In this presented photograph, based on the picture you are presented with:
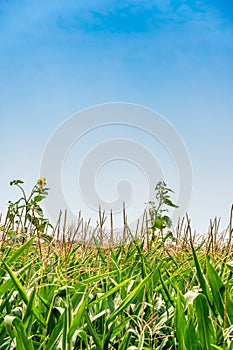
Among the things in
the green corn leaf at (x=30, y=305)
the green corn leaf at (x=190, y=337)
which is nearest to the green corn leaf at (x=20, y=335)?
the green corn leaf at (x=30, y=305)

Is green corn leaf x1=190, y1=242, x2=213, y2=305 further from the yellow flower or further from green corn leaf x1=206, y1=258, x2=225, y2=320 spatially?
the yellow flower

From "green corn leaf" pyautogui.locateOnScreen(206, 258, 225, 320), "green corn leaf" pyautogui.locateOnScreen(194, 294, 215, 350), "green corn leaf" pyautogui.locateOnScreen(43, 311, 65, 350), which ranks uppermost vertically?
"green corn leaf" pyautogui.locateOnScreen(206, 258, 225, 320)

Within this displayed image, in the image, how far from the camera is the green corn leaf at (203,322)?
1.30 meters

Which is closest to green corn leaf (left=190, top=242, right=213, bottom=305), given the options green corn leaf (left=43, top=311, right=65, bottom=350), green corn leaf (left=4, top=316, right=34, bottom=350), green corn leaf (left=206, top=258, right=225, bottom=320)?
green corn leaf (left=206, top=258, right=225, bottom=320)

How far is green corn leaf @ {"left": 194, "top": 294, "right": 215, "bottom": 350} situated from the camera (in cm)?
130

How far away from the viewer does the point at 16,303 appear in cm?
169

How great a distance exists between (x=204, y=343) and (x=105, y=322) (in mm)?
342

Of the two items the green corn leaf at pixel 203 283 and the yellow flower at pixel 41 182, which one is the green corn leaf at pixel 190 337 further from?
the yellow flower at pixel 41 182

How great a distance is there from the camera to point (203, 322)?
4.38ft

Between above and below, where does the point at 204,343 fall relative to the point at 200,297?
below

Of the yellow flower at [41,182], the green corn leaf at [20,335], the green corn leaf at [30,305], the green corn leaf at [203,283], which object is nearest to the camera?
the green corn leaf at [20,335]

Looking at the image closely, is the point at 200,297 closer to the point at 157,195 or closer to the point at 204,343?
the point at 204,343

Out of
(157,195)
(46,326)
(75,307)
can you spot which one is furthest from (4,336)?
(157,195)

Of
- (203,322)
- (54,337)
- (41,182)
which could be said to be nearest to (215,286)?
(203,322)
